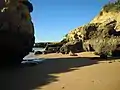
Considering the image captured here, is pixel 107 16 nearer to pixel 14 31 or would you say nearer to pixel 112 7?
pixel 112 7

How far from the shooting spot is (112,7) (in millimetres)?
48250

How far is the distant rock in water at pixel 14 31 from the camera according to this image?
2100 centimetres

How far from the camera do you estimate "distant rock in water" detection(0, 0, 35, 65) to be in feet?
68.9

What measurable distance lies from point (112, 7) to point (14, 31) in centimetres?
3006

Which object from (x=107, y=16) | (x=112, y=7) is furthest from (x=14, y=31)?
(x=112, y=7)

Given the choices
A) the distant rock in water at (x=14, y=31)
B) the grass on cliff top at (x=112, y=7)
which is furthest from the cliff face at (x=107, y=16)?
the distant rock in water at (x=14, y=31)

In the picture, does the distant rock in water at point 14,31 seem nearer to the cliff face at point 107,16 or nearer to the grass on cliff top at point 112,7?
the cliff face at point 107,16

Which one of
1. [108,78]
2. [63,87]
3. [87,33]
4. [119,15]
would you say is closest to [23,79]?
[63,87]

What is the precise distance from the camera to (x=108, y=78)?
506 inches

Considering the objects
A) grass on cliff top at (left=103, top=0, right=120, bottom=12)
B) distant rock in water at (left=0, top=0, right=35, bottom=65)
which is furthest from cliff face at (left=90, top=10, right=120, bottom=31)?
distant rock in water at (left=0, top=0, right=35, bottom=65)

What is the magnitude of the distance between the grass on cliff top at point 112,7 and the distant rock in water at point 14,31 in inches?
1018

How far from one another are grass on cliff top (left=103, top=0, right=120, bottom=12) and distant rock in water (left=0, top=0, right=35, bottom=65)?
84.8 feet

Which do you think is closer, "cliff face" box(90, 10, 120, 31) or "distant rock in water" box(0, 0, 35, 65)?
"distant rock in water" box(0, 0, 35, 65)

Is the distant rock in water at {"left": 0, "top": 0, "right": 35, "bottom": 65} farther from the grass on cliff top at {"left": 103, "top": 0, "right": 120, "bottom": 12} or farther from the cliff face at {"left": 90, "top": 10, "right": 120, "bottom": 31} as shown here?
the grass on cliff top at {"left": 103, "top": 0, "right": 120, "bottom": 12}
